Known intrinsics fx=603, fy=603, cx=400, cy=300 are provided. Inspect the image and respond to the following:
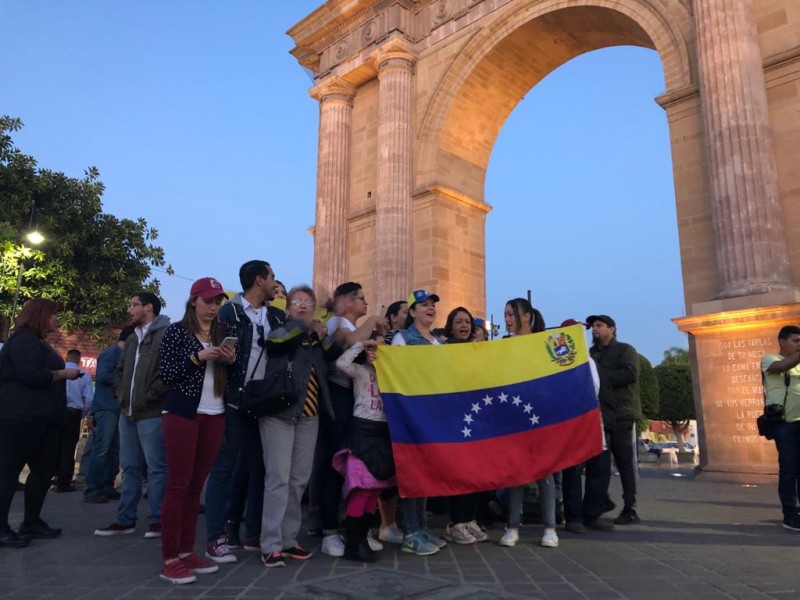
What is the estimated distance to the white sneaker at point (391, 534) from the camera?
15.6 feet

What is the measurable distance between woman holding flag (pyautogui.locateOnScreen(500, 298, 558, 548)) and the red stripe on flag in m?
0.23

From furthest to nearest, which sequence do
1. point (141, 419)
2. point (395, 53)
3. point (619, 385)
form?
point (395, 53) → point (619, 385) → point (141, 419)

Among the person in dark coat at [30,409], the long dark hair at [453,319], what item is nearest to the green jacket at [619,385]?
the long dark hair at [453,319]

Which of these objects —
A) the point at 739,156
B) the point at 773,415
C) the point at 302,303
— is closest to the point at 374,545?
the point at 302,303

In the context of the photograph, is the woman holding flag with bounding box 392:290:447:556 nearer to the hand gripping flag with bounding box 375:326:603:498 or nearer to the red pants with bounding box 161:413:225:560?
the hand gripping flag with bounding box 375:326:603:498

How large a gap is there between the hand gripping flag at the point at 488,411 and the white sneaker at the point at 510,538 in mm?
377

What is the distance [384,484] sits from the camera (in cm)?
433

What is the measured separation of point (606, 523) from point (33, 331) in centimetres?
511

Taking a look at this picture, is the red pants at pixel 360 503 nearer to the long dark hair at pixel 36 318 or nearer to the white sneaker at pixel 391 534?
the white sneaker at pixel 391 534

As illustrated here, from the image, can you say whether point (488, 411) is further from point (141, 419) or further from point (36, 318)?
point (36, 318)

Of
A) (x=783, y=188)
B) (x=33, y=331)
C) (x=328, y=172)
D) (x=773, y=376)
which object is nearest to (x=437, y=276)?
(x=328, y=172)

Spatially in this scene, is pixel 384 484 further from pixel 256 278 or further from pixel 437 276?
pixel 437 276

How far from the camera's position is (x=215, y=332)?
13.1 ft

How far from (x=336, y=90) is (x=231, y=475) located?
16480mm
